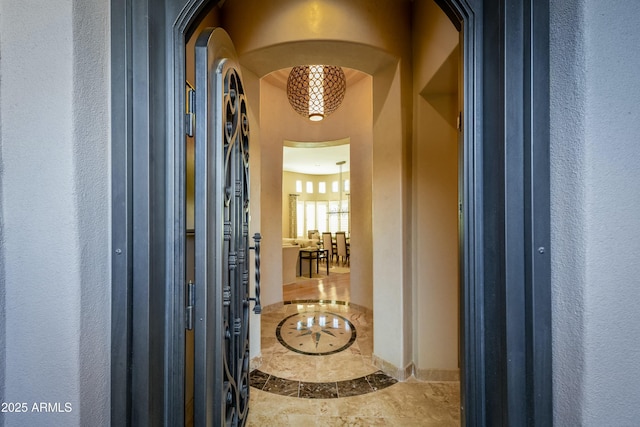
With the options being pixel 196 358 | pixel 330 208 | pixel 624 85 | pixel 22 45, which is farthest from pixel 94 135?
pixel 330 208

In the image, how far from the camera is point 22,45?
0.66 meters

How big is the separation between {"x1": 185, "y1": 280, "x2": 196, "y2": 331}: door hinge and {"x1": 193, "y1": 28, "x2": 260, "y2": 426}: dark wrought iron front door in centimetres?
1

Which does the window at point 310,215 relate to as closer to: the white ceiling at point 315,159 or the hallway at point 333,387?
the white ceiling at point 315,159

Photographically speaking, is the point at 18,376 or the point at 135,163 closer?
the point at 18,376

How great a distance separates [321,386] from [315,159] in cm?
786

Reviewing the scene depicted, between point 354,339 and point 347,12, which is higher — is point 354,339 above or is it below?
below

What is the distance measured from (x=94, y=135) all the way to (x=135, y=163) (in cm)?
11

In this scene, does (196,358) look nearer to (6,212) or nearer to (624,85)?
(6,212)

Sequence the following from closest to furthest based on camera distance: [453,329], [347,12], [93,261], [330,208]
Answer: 1. [93,261]
2. [347,12]
3. [453,329]
4. [330,208]

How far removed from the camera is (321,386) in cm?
221

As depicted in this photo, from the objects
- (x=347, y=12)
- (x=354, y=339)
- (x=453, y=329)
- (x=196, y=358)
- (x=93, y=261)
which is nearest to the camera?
(x=93, y=261)

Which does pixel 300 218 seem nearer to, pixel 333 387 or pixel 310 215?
pixel 310 215

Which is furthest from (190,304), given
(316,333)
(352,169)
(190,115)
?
(352,169)

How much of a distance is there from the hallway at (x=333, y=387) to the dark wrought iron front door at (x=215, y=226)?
0.66 metres
